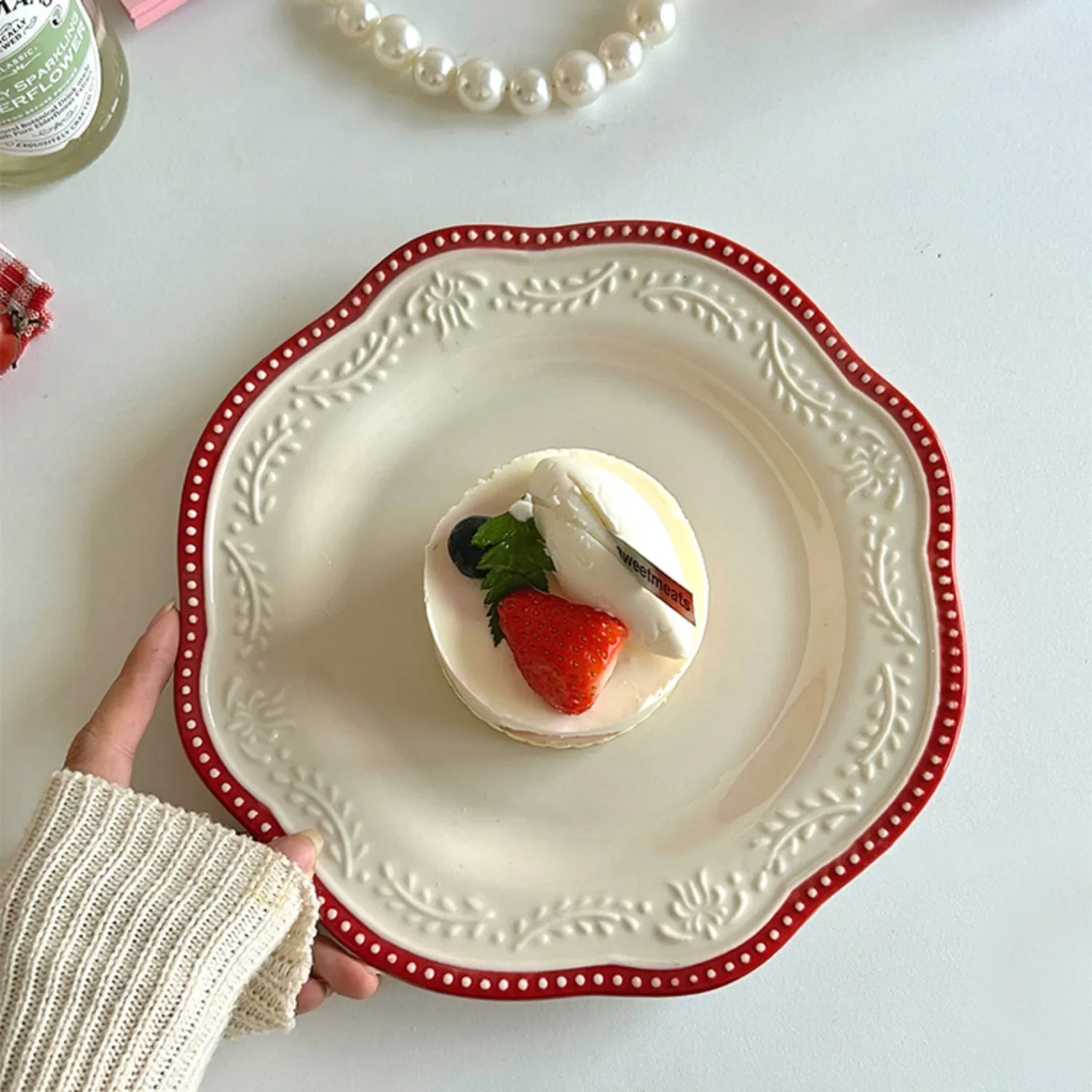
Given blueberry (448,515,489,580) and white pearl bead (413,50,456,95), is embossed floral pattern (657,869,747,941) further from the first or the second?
white pearl bead (413,50,456,95)

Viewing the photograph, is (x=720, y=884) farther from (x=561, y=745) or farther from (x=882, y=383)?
(x=882, y=383)

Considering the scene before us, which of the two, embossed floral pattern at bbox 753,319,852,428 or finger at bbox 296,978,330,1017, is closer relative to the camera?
finger at bbox 296,978,330,1017

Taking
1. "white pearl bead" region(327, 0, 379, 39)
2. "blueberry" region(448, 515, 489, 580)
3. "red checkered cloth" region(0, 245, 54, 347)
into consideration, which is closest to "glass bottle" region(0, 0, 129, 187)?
"red checkered cloth" region(0, 245, 54, 347)

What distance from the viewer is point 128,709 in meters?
1.10

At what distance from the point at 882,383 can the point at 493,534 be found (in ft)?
1.44

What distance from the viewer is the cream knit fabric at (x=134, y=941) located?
91 centimetres

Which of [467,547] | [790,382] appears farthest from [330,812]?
[790,382]

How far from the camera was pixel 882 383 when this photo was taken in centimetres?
117

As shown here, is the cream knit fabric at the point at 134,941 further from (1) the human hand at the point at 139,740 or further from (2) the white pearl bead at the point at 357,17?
(2) the white pearl bead at the point at 357,17

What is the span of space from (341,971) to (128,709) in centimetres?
32

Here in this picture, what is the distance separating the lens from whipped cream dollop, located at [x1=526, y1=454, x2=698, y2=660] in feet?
3.31

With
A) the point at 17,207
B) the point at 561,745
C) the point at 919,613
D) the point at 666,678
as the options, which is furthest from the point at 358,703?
the point at 17,207

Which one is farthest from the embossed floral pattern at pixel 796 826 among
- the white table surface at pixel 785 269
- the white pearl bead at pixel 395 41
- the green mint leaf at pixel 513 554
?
the white pearl bead at pixel 395 41

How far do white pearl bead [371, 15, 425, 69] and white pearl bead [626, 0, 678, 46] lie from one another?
246 mm
